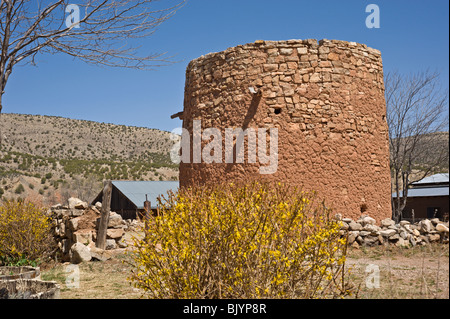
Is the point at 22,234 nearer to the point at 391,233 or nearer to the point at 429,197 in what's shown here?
the point at 391,233

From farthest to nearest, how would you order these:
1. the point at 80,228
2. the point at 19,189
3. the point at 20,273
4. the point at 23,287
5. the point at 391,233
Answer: the point at 19,189, the point at 80,228, the point at 391,233, the point at 20,273, the point at 23,287

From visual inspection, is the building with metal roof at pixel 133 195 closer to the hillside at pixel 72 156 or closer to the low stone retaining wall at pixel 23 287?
the hillside at pixel 72 156

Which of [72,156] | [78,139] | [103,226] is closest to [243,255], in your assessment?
[103,226]

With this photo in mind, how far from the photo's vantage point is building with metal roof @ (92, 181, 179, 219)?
22.6 metres

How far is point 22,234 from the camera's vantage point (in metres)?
9.23

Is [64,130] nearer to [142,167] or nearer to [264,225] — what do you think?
[142,167]

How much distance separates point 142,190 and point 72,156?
68.1 ft

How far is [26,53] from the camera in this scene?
21.0ft

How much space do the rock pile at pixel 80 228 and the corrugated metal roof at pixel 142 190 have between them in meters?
11.4

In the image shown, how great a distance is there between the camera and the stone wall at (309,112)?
8.30 m

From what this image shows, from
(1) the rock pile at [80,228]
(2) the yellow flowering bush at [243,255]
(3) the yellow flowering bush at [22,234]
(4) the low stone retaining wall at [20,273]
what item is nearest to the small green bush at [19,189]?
(1) the rock pile at [80,228]

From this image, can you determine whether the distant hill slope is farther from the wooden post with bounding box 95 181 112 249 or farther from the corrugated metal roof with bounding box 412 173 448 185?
the wooden post with bounding box 95 181 112 249

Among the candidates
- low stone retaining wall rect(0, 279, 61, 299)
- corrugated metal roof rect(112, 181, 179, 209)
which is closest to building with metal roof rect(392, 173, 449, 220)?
corrugated metal roof rect(112, 181, 179, 209)
